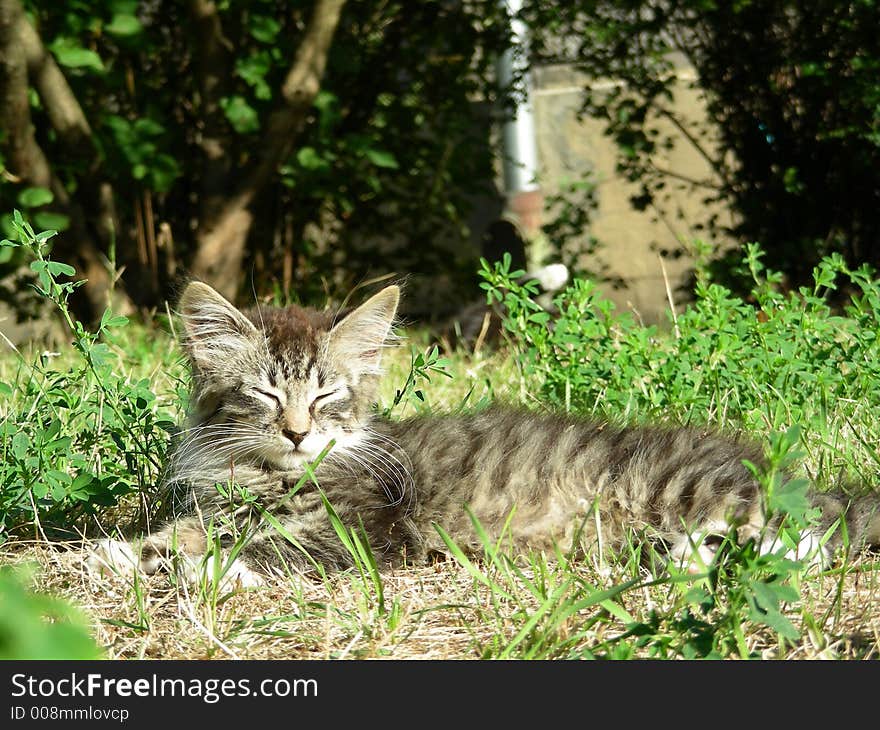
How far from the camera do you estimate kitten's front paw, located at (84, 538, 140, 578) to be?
2818 millimetres

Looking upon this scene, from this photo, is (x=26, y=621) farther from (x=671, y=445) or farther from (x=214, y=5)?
(x=214, y=5)

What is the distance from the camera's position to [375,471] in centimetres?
325

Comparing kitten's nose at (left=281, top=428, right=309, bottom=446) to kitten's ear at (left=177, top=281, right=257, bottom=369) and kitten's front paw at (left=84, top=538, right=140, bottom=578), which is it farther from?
kitten's front paw at (left=84, top=538, right=140, bottom=578)

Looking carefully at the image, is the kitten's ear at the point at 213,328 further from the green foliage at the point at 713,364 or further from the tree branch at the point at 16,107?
the tree branch at the point at 16,107

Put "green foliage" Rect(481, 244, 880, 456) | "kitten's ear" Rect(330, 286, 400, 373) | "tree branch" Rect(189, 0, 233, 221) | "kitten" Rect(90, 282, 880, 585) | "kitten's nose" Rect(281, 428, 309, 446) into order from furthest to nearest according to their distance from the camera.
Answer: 1. "tree branch" Rect(189, 0, 233, 221)
2. "green foliage" Rect(481, 244, 880, 456)
3. "kitten's ear" Rect(330, 286, 400, 373)
4. "kitten's nose" Rect(281, 428, 309, 446)
5. "kitten" Rect(90, 282, 880, 585)

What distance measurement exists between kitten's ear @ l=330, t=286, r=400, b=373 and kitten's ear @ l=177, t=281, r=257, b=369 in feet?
0.93

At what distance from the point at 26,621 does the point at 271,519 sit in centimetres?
153

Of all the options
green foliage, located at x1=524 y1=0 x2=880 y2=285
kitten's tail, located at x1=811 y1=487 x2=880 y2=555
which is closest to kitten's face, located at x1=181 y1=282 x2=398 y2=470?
A: kitten's tail, located at x1=811 y1=487 x2=880 y2=555

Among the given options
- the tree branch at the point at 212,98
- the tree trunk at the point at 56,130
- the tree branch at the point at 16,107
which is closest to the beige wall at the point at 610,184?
the tree branch at the point at 212,98

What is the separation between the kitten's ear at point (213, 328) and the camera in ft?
10.7

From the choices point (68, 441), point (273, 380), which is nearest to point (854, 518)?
point (273, 380)

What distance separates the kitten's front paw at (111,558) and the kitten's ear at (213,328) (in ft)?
2.07

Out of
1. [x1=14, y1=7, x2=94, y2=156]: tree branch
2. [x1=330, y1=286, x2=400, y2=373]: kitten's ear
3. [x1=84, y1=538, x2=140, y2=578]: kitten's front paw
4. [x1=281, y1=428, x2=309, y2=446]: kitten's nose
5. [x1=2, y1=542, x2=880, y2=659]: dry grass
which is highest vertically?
[x1=14, y1=7, x2=94, y2=156]: tree branch
